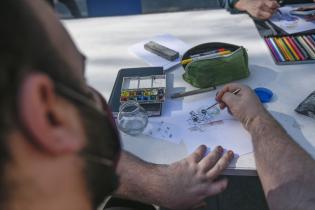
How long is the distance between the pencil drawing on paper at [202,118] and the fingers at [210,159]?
0.12 m

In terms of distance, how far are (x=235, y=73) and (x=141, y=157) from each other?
18.0 inches

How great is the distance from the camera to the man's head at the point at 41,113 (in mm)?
406

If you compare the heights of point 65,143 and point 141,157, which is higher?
point 65,143

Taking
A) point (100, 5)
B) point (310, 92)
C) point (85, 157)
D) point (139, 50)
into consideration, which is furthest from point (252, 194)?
point (85, 157)

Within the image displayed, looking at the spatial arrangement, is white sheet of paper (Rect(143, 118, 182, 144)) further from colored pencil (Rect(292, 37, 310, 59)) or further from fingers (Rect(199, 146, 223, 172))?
colored pencil (Rect(292, 37, 310, 59))

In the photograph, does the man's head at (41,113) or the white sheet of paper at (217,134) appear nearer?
the man's head at (41,113)

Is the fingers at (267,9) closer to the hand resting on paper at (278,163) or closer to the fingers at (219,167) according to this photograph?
the hand resting on paper at (278,163)

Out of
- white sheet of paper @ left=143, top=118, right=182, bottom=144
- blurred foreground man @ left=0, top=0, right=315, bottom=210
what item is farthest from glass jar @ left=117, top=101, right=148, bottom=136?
blurred foreground man @ left=0, top=0, right=315, bottom=210

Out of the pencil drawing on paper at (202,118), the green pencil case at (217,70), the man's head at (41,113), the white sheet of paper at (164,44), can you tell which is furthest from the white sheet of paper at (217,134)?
the man's head at (41,113)

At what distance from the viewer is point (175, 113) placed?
117 cm

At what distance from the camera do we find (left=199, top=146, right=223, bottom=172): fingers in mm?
958

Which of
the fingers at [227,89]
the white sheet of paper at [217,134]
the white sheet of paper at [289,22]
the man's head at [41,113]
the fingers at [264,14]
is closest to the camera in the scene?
the man's head at [41,113]

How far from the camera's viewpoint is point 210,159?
3.18 feet

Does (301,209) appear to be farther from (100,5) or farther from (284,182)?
(100,5)
